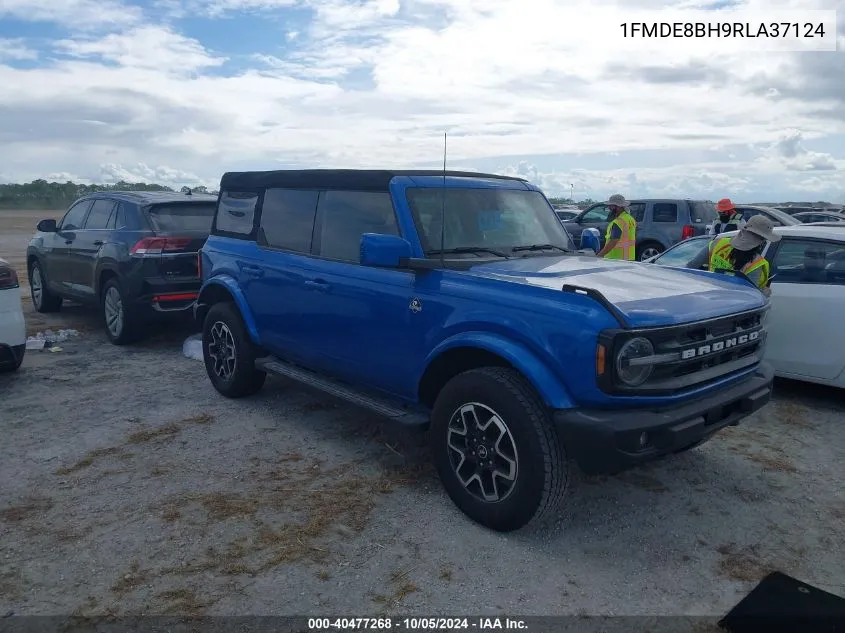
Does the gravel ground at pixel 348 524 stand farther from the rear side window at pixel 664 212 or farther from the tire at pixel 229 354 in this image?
the rear side window at pixel 664 212

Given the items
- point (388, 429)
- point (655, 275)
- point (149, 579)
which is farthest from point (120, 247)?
point (655, 275)

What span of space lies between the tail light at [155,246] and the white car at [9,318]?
1.40 meters

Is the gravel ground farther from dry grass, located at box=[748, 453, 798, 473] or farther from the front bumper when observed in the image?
the front bumper

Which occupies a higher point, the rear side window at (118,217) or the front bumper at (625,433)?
the rear side window at (118,217)

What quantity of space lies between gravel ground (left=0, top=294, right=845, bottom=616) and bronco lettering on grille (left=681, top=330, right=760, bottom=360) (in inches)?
39.7

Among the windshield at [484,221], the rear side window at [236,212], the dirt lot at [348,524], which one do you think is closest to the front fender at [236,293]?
the rear side window at [236,212]

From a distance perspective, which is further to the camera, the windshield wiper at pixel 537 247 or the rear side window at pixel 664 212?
the rear side window at pixel 664 212

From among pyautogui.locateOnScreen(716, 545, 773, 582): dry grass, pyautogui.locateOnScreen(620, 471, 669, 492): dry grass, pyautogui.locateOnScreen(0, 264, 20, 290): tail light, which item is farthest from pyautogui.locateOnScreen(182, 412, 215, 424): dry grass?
pyautogui.locateOnScreen(716, 545, 773, 582): dry grass

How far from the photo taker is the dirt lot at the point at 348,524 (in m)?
3.24

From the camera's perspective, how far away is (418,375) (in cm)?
421

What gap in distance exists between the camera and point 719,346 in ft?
12.3

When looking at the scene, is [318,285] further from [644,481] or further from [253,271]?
Result: [644,481]

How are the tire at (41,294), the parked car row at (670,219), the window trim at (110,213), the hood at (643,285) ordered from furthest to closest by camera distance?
the parked car row at (670,219) → the tire at (41,294) → the window trim at (110,213) → the hood at (643,285)

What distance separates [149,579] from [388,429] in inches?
92.3
